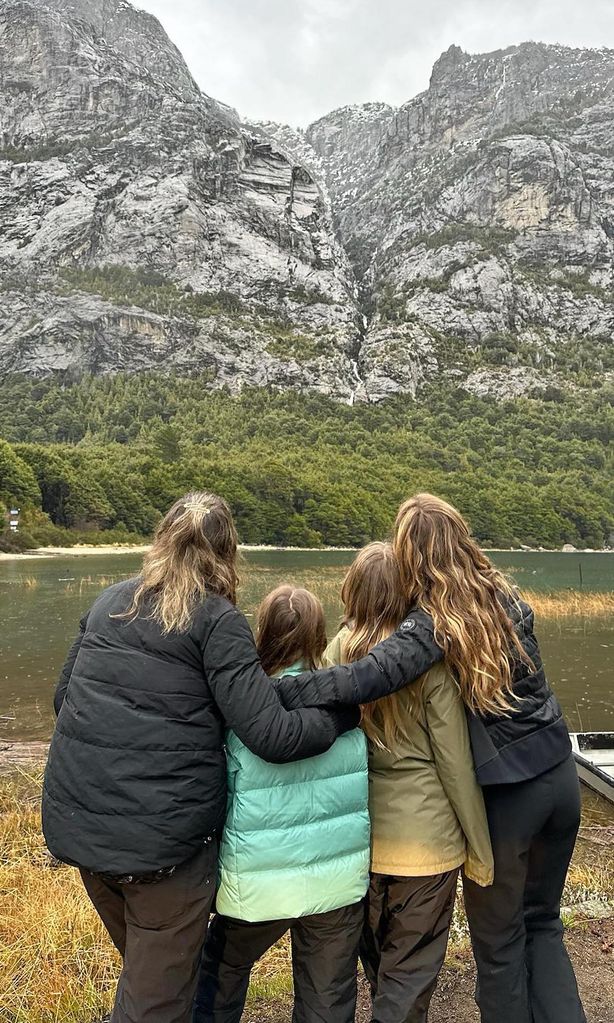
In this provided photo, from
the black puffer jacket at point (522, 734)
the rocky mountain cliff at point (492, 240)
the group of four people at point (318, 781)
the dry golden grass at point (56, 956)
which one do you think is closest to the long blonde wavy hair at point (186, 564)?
the group of four people at point (318, 781)

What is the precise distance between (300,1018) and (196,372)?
9530 centimetres

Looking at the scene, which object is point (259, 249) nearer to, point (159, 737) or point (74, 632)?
point (74, 632)

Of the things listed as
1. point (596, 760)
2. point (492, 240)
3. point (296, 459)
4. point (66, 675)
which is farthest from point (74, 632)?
point (492, 240)

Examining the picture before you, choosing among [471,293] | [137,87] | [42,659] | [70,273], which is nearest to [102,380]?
[70,273]

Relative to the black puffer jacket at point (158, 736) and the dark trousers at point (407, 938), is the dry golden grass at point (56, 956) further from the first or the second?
the black puffer jacket at point (158, 736)

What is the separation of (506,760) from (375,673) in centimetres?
57

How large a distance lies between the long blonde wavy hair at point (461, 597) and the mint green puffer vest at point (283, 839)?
19.1 inches

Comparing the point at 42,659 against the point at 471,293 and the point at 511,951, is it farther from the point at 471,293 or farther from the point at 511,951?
the point at 471,293

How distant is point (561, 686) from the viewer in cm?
1188

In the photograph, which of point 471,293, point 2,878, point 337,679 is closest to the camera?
point 337,679

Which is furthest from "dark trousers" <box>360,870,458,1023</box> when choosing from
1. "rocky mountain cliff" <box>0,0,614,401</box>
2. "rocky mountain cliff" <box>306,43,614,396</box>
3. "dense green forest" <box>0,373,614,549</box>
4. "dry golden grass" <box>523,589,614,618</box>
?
"rocky mountain cliff" <box>306,43,614,396</box>

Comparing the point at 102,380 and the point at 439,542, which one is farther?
the point at 102,380

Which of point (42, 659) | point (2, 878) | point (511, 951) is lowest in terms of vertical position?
point (42, 659)

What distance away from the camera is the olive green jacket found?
211 centimetres
